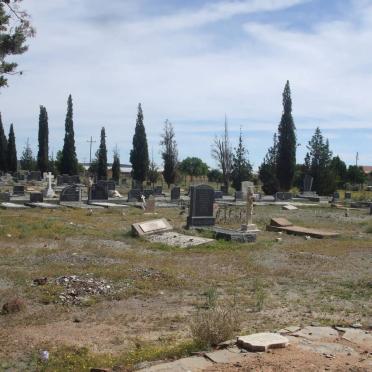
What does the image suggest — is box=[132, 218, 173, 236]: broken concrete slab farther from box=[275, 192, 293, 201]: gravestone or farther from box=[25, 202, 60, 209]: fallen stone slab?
box=[275, 192, 293, 201]: gravestone

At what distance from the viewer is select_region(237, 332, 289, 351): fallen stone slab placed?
526 cm

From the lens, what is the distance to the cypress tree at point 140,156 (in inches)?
2100

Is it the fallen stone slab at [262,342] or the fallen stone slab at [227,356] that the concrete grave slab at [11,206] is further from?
the fallen stone slab at [227,356]

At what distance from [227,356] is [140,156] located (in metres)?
48.7

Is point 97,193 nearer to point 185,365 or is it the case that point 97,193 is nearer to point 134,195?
point 134,195

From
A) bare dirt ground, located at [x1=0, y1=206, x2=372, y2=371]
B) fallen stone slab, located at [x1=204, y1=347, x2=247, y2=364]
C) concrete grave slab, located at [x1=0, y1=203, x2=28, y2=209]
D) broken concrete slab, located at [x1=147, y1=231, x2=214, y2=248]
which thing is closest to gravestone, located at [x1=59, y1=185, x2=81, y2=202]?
concrete grave slab, located at [x1=0, y1=203, x2=28, y2=209]

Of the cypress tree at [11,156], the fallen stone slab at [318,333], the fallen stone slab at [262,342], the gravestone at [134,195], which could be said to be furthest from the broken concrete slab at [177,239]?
Result: the cypress tree at [11,156]

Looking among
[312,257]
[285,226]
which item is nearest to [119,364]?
[312,257]

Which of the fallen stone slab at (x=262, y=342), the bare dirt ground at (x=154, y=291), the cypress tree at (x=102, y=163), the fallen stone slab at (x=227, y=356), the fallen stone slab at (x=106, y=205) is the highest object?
the cypress tree at (x=102, y=163)

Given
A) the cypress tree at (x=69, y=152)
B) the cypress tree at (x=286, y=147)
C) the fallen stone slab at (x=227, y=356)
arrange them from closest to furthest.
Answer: the fallen stone slab at (x=227, y=356), the cypress tree at (x=286, y=147), the cypress tree at (x=69, y=152)

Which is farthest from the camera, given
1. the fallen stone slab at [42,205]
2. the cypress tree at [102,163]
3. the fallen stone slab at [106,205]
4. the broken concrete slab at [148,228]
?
the cypress tree at [102,163]

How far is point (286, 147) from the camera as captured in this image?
47.9 m

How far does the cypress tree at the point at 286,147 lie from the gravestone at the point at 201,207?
95.8ft

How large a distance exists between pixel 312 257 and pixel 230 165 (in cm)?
4605
